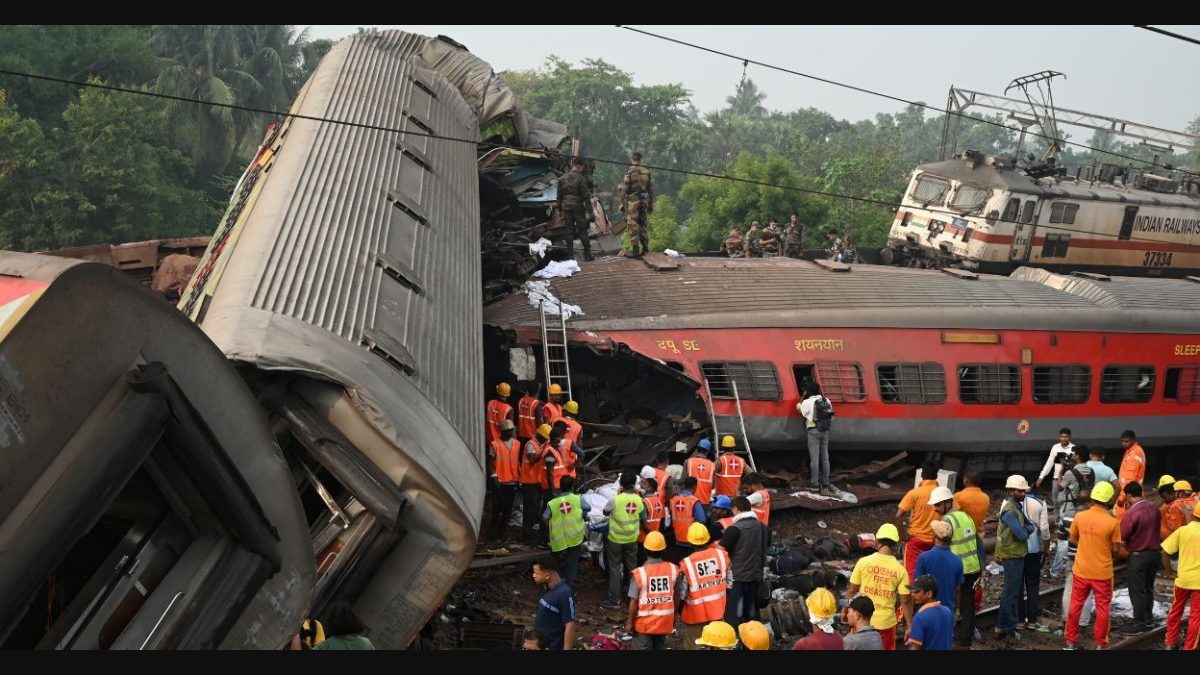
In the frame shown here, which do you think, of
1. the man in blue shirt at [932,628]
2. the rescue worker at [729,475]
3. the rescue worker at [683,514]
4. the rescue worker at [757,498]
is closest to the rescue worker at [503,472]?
the rescue worker at [683,514]

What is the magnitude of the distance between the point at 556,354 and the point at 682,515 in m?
3.66

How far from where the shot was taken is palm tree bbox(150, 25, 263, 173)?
122ft

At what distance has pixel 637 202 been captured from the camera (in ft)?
71.6

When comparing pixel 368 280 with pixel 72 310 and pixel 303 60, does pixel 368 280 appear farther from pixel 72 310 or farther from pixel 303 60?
pixel 303 60

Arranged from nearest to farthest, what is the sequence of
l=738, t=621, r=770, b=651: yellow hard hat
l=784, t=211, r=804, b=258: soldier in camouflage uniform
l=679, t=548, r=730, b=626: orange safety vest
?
1. l=738, t=621, r=770, b=651: yellow hard hat
2. l=679, t=548, r=730, b=626: orange safety vest
3. l=784, t=211, r=804, b=258: soldier in camouflage uniform

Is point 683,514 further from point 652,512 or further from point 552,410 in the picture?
point 552,410

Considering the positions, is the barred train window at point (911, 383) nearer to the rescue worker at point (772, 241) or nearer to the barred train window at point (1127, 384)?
the barred train window at point (1127, 384)

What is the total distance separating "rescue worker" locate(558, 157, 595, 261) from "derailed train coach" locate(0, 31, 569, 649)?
854 cm

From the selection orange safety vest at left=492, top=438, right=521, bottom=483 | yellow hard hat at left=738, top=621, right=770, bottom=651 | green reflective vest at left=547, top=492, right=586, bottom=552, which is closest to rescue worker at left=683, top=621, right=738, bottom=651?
yellow hard hat at left=738, top=621, right=770, bottom=651

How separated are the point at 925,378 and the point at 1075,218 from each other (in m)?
9.33

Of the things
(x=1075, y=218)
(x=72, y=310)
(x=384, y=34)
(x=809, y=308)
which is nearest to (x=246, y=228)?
(x=72, y=310)

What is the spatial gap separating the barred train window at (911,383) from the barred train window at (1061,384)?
164 cm

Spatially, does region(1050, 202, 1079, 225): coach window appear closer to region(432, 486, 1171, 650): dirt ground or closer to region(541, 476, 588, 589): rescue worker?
region(432, 486, 1171, 650): dirt ground

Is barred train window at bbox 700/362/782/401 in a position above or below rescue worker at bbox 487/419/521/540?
above
